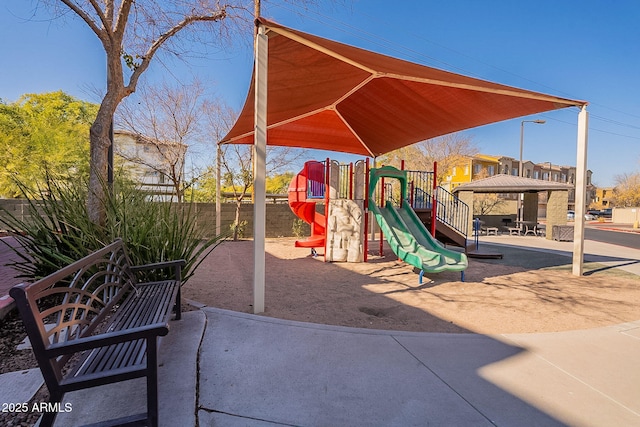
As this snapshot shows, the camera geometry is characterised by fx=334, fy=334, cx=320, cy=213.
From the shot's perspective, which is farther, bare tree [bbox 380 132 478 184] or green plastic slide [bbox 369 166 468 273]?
bare tree [bbox 380 132 478 184]

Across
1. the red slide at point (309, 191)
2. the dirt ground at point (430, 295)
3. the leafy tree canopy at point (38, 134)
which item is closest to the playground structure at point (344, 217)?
the dirt ground at point (430, 295)

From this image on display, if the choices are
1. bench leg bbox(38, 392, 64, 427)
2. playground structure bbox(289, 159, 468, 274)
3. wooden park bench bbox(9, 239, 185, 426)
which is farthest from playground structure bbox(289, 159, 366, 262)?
bench leg bbox(38, 392, 64, 427)

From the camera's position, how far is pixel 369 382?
8.21ft

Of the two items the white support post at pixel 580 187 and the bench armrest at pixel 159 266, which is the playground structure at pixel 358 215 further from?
the bench armrest at pixel 159 266

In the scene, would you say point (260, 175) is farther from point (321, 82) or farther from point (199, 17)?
point (199, 17)

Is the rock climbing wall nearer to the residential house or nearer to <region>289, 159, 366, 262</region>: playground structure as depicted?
<region>289, 159, 366, 262</region>: playground structure

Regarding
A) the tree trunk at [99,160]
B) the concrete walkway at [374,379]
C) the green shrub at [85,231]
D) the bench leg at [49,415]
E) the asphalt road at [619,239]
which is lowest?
the asphalt road at [619,239]

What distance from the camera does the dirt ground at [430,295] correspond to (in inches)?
162

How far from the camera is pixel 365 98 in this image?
750 cm

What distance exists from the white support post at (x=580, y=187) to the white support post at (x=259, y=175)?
252 inches

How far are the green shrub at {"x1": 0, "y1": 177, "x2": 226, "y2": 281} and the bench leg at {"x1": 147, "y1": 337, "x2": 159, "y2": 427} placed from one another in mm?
2176

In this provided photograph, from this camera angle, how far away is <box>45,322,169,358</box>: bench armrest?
5.06 feet

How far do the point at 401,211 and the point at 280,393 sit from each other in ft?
22.5

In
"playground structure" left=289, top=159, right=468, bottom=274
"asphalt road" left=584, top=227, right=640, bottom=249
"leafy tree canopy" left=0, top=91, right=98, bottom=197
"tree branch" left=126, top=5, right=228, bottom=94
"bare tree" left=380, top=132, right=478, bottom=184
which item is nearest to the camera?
"tree branch" left=126, top=5, right=228, bottom=94
